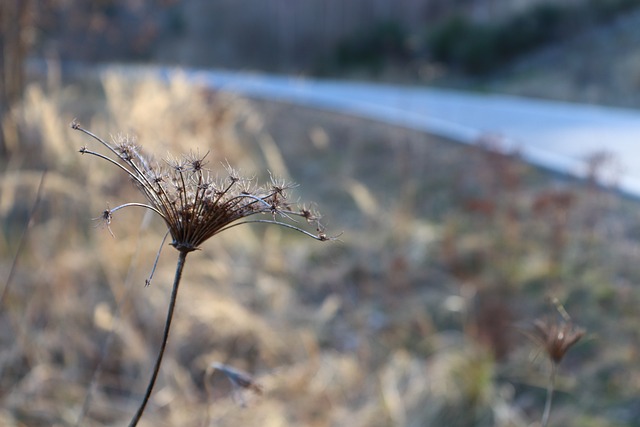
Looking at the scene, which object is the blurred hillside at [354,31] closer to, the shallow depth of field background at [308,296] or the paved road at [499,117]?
the paved road at [499,117]

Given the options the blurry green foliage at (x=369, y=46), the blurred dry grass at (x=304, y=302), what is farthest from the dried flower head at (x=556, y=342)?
the blurry green foliage at (x=369, y=46)

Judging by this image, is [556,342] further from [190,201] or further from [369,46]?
[369,46]

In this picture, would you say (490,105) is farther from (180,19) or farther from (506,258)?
(180,19)

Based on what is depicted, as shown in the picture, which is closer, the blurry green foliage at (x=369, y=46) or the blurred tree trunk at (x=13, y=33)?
the blurred tree trunk at (x=13, y=33)

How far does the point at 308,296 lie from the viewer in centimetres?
622

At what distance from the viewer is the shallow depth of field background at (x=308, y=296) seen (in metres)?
4.22

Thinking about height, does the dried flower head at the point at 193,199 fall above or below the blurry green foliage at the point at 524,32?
above

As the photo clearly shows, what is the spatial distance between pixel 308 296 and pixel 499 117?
702cm

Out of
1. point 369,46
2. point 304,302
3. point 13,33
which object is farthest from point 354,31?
point 304,302

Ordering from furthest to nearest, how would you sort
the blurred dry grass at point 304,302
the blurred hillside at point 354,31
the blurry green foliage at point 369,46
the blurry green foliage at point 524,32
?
the blurry green foliage at point 369,46 < the blurred hillside at point 354,31 < the blurry green foliage at point 524,32 < the blurred dry grass at point 304,302

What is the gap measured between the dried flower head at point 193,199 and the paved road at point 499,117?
5.89m

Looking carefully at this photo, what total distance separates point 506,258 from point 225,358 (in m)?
2.62

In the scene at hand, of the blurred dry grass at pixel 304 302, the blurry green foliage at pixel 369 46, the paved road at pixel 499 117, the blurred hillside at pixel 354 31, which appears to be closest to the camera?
the blurred dry grass at pixel 304 302

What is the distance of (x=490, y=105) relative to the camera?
13.9 metres
